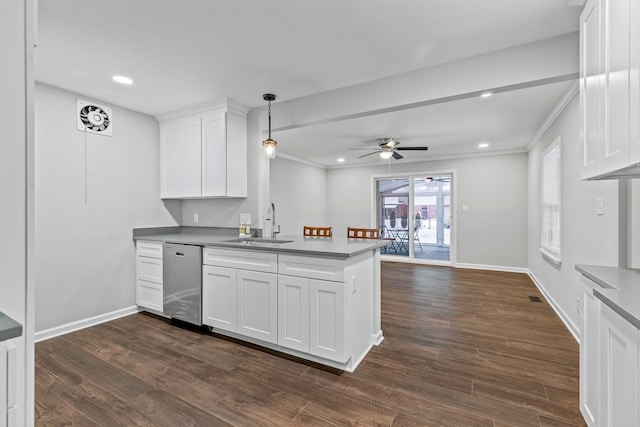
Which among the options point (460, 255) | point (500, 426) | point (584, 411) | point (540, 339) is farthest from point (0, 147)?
point (460, 255)

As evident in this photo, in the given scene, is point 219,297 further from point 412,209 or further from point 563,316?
point 412,209

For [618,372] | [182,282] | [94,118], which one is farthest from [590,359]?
[94,118]

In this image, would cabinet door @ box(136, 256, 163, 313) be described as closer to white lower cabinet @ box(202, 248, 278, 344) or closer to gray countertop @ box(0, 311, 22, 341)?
white lower cabinet @ box(202, 248, 278, 344)

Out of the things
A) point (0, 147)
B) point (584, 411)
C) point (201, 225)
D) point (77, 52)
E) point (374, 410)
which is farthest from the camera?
point (201, 225)

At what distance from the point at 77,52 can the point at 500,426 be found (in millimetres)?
3841

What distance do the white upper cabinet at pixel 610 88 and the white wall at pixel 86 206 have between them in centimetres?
417

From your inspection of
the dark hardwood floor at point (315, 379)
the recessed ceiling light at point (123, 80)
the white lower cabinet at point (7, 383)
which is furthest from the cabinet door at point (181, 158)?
the white lower cabinet at point (7, 383)

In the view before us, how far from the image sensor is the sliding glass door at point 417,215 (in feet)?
21.5

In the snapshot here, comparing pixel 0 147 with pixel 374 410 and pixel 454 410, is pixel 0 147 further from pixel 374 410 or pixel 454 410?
pixel 454 410

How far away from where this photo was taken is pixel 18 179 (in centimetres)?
82

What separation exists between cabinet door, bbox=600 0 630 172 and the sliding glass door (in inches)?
200

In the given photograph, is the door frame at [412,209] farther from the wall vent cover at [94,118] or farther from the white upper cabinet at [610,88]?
the wall vent cover at [94,118]

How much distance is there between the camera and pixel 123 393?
6.42 feet

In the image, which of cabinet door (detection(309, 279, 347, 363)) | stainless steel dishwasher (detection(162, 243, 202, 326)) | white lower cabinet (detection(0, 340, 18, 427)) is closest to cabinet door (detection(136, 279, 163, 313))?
stainless steel dishwasher (detection(162, 243, 202, 326))
